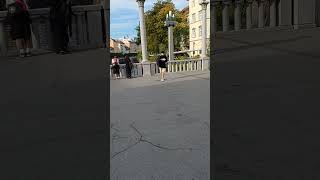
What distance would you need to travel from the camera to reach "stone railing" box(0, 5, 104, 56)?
1.86 metres

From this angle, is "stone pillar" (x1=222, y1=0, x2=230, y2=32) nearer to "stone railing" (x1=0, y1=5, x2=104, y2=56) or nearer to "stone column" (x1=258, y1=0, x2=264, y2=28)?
"stone column" (x1=258, y1=0, x2=264, y2=28)

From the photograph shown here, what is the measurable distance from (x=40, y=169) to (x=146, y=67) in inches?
463

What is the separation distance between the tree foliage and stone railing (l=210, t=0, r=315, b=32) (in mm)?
27310

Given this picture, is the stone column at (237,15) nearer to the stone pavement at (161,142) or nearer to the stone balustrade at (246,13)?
the stone balustrade at (246,13)

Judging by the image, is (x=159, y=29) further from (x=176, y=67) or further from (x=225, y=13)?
(x=225, y=13)

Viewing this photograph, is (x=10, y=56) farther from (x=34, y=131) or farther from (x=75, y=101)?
(x=75, y=101)

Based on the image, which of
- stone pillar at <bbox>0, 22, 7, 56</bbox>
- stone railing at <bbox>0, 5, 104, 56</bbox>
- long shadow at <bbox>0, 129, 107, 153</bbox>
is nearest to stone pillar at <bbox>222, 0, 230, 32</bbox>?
stone railing at <bbox>0, 5, 104, 56</bbox>

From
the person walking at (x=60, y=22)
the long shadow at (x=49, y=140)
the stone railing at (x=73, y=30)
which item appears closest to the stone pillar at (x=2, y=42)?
the stone railing at (x=73, y=30)

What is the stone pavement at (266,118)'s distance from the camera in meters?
2.60

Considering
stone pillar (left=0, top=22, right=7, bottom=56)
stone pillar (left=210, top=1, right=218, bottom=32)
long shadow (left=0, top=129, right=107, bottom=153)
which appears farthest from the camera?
long shadow (left=0, top=129, right=107, bottom=153)

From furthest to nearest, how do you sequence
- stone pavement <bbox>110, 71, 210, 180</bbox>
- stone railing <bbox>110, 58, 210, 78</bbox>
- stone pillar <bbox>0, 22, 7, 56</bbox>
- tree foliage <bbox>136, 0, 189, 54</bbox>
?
tree foliage <bbox>136, 0, 189, 54</bbox> < stone railing <bbox>110, 58, 210, 78</bbox> < stone pavement <bbox>110, 71, 210, 180</bbox> < stone pillar <bbox>0, 22, 7, 56</bbox>

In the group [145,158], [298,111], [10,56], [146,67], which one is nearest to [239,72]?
[298,111]

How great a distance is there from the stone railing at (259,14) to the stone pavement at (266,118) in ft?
0.57

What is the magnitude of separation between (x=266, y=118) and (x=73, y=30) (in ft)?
7.73
